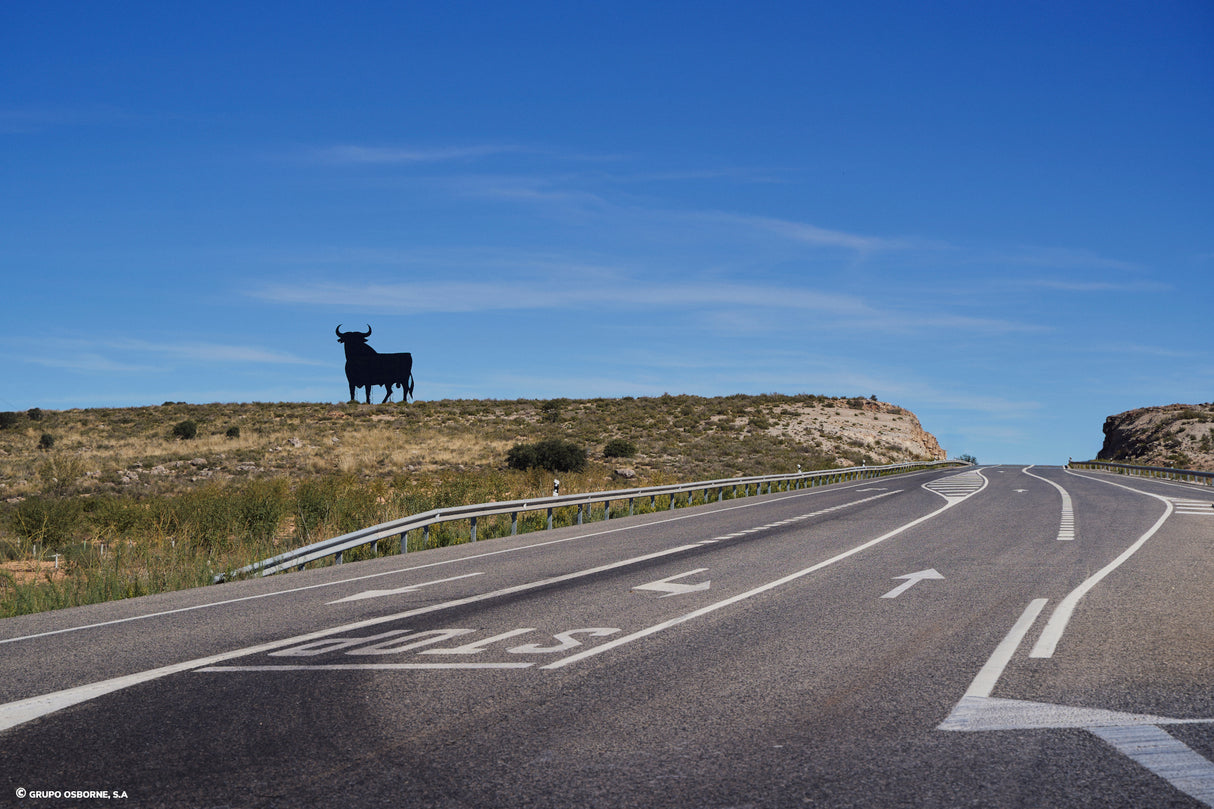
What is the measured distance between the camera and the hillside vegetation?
1803 cm

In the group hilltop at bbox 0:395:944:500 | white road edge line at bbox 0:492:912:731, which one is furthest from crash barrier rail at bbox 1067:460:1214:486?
white road edge line at bbox 0:492:912:731

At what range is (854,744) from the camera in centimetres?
532

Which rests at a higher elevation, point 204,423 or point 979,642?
point 204,423

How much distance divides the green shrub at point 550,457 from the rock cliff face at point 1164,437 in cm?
3843

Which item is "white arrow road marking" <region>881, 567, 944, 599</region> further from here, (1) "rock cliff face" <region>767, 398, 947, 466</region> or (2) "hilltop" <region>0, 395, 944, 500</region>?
(1) "rock cliff face" <region>767, 398, 947, 466</region>

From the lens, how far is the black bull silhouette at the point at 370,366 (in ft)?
247

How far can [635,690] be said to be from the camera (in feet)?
21.8

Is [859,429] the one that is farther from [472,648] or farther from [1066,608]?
[472,648]

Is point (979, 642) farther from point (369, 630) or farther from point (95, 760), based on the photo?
point (95, 760)

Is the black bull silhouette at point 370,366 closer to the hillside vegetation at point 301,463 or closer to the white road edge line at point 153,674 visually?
the hillside vegetation at point 301,463

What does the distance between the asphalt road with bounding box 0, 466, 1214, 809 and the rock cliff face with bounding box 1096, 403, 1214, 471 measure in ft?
195

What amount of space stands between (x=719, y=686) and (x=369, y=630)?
401cm

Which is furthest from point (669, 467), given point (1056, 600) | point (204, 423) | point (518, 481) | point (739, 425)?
point (1056, 600)

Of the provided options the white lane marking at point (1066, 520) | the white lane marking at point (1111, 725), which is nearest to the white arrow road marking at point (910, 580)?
the white lane marking at point (1111, 725)
